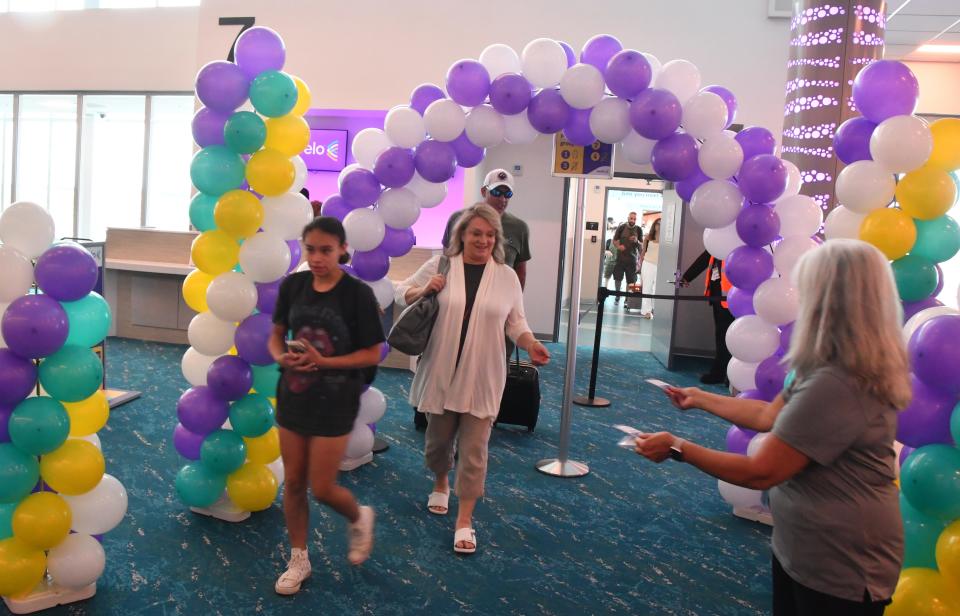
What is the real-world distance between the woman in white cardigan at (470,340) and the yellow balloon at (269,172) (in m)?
0.78

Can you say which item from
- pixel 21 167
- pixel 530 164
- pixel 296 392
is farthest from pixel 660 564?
pixel 21 167

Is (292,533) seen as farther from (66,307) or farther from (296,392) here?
(66,307)

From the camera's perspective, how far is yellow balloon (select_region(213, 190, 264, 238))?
3422 mm

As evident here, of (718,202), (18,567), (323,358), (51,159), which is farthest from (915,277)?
(51,159)

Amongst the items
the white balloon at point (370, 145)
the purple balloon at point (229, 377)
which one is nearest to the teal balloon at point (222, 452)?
the purple balloon at point (229, 377)

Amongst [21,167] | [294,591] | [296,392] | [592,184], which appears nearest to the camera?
[296,392]

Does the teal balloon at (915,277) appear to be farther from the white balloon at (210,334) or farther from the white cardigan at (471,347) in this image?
the white balloon at (210,334)

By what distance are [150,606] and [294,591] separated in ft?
1.68

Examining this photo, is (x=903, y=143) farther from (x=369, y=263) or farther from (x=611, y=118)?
(x=369, y=263)

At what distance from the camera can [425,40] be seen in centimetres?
887

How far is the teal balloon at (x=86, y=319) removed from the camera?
2.76 metres

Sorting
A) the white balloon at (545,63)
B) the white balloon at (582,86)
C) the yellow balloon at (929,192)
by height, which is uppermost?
the white balloon at (545,63)

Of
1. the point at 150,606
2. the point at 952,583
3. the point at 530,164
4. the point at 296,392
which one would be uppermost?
the point at 530,164

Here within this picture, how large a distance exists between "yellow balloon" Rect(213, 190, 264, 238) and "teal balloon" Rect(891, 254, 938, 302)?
266 cm
